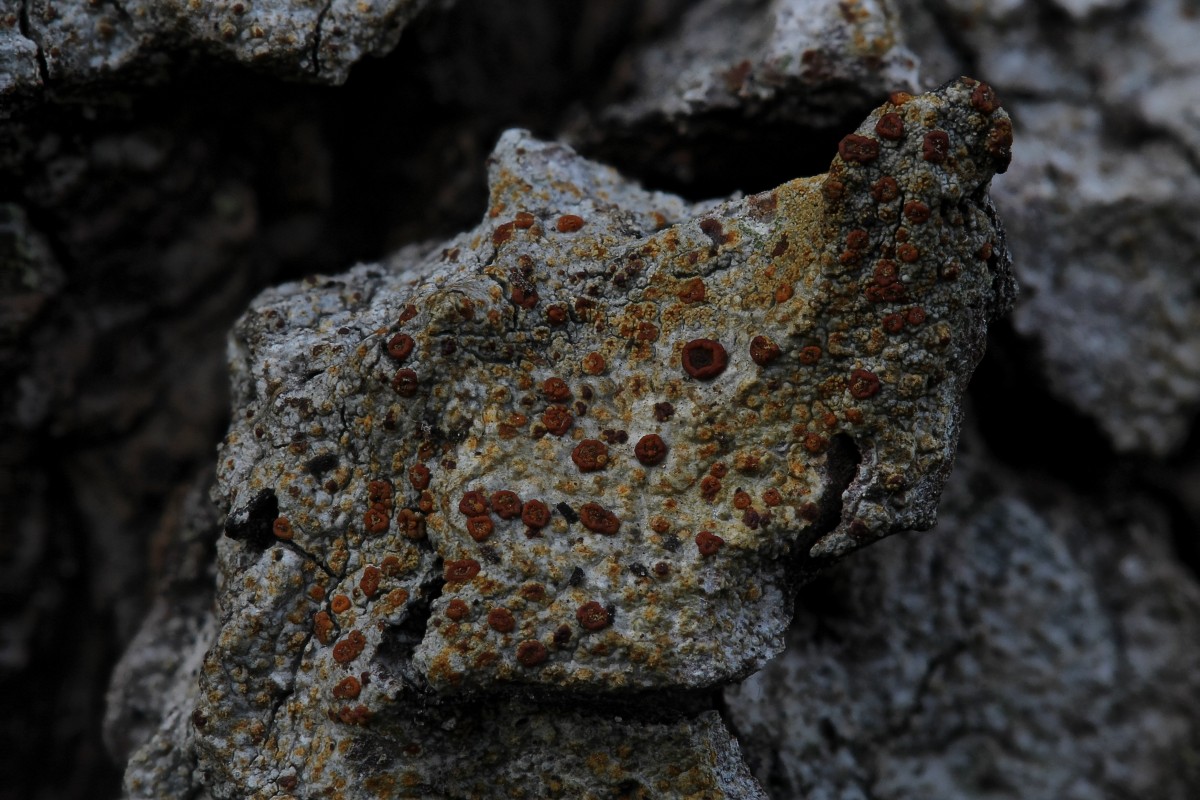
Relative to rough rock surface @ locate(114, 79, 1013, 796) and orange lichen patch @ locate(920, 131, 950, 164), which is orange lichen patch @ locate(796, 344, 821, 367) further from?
orange lichen patch @ locate(920, 131, 950, 164)

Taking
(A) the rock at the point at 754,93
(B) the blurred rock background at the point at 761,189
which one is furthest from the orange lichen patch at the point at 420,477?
(A) the rock at the point at 754,93

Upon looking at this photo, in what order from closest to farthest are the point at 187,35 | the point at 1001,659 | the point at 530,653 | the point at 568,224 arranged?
the point at 530,653 → the point at 568,224 → the point at 187,35 → the point at 1001,659

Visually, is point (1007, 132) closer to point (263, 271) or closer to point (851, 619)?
point (851, 619)

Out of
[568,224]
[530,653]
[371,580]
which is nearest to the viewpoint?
[530,653]

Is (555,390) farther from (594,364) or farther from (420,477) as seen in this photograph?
(420,477)

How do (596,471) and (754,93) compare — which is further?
(754,93)

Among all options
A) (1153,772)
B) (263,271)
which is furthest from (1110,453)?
(263,271)

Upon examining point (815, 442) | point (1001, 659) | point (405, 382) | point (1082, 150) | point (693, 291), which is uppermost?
point (405, 382)

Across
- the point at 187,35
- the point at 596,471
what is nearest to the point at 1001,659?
the point at 596,471
